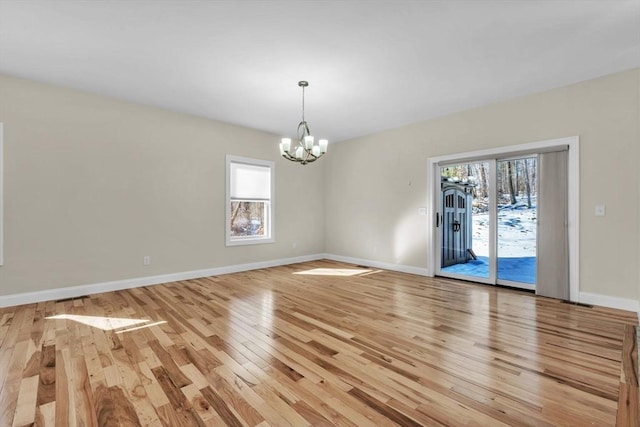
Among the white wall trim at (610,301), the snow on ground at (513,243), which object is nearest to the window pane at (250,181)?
the snow on ground at (513,243)

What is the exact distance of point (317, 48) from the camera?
9.74 feet

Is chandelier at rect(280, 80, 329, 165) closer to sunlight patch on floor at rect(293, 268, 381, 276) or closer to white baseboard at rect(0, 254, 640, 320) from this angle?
sunlight patch on floor at rect(293, 268, 381, 276)

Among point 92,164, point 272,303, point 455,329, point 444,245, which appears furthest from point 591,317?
point 92,164

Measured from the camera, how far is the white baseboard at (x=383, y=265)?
535cm

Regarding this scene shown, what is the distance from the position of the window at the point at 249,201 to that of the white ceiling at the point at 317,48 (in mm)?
1620

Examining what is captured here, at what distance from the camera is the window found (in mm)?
5613

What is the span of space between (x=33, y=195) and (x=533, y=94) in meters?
6.86

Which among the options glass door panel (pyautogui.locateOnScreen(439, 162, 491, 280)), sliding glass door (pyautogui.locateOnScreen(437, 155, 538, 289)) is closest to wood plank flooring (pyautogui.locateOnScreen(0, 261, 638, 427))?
sliding glass door (pyautogui.locateOnScreen(437, 155, 538, 289))

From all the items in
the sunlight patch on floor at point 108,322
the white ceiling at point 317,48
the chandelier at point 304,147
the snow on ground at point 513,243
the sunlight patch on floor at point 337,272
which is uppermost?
the white ceiling at point 317,48

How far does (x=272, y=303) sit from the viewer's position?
3.69m

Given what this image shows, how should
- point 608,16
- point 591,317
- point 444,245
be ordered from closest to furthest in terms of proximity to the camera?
point 608,16
point 591,317
point 444,245

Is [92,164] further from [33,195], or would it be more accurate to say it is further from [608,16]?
[608,16]

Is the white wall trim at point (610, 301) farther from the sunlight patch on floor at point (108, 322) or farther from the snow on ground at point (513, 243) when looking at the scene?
the sunlight patch on floor at point (108, 322)

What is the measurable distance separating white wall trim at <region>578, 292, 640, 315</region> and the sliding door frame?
88 mm
